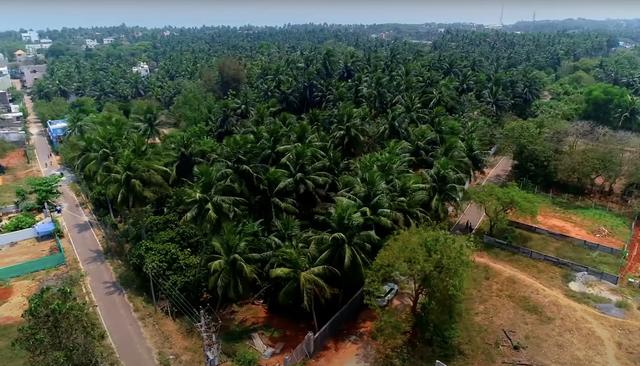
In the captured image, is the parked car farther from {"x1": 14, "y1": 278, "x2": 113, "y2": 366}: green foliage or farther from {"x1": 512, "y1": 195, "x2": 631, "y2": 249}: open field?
{"x1": 512, "y1": 195, "x2": 631, "y2": 249}: open field

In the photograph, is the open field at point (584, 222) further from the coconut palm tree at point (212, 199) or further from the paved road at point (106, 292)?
the paved road at point (106, 292)

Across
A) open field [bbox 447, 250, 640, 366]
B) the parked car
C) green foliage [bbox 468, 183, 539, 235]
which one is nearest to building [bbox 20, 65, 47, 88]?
green foliage [bbox 468, 183, 539, 235]

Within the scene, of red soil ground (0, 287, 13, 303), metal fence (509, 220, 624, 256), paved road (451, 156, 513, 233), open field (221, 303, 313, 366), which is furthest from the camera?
paved road (451, 156, 513, 233)

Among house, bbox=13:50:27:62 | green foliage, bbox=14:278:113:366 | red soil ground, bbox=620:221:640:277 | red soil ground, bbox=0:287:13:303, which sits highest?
house, bbox=13:50:27:62

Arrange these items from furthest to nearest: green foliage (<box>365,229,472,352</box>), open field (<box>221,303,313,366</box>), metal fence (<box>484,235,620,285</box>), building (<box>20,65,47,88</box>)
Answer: building (<box>20,65,47,88</box>)
metal fence (<box>484,235,620,285</box>)
open field (<box>221,303,313,366</box>)
green foliage (<box>365,229,472,352</box>)

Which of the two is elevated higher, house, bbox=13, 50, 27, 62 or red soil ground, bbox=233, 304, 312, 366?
house, bbox=13, 50, 27, 62

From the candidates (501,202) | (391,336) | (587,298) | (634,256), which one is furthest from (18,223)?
(634,256)
